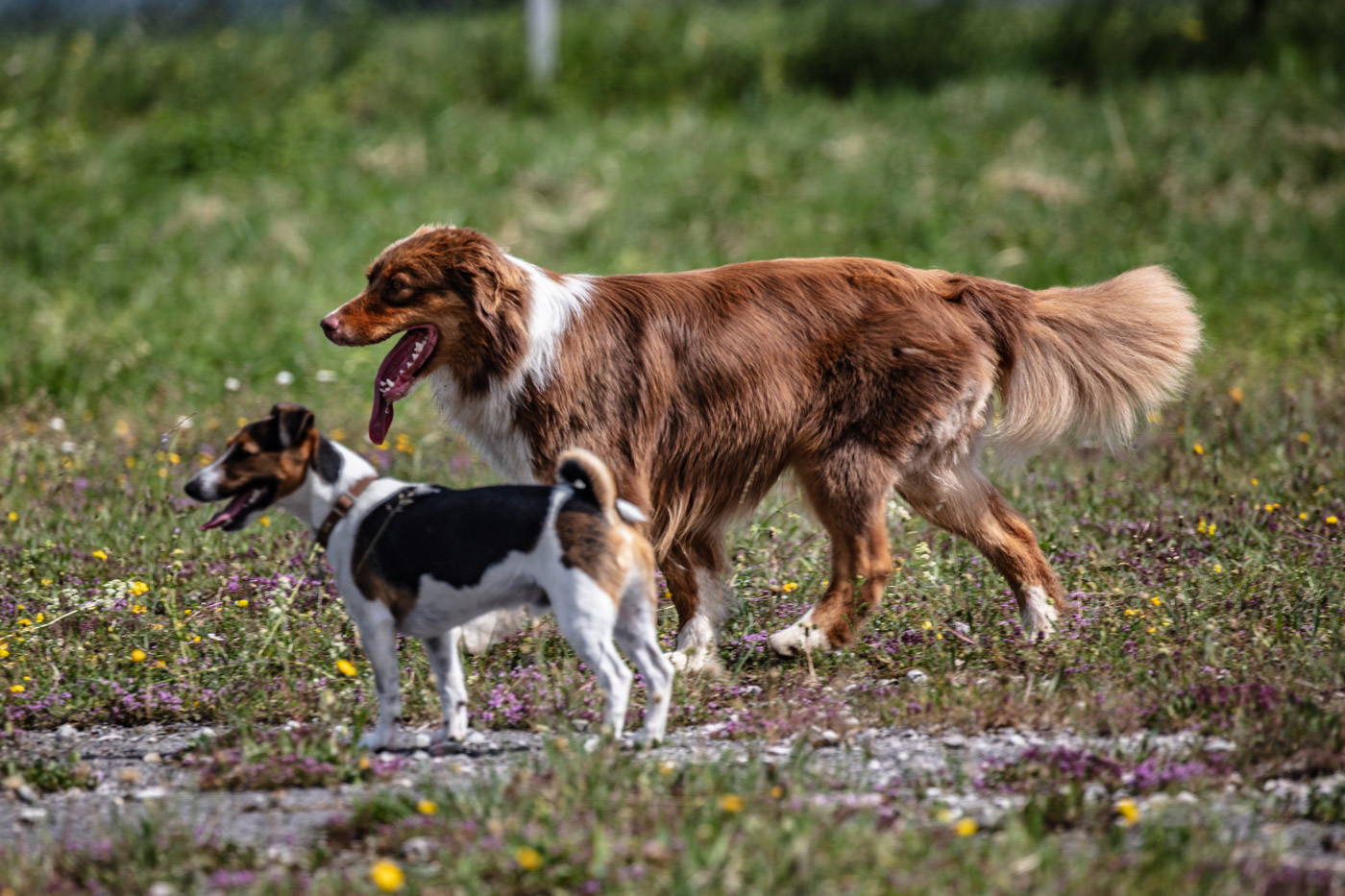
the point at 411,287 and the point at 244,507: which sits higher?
the point at 411,287

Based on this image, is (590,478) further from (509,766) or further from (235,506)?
(235,506)

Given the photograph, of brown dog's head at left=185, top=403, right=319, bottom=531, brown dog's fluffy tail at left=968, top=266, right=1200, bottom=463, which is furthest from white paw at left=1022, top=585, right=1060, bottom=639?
brown dog's head at left=185, top=403, right=319, bottom=531

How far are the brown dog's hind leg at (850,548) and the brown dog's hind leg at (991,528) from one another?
240 mm

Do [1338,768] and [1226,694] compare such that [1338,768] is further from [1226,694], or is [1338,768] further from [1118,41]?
[1118,41]

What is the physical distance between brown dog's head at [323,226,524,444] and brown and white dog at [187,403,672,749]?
785 millimetres

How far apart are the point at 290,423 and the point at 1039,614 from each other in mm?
2682

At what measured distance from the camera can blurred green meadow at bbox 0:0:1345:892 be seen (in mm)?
3850

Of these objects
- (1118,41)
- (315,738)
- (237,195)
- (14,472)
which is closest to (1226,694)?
(315,738)

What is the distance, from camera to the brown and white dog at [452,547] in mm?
3668

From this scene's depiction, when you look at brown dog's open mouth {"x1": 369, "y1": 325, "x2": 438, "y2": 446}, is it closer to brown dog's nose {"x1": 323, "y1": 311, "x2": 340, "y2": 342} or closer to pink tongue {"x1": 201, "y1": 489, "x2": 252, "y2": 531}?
brown dog's nose {"x1": 323, "y1": 311, "x2": 340, "y2": 342}

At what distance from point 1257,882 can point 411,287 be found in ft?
10.1

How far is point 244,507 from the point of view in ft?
12.3

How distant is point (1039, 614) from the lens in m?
4.93

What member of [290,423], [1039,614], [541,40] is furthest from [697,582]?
[541,40]
